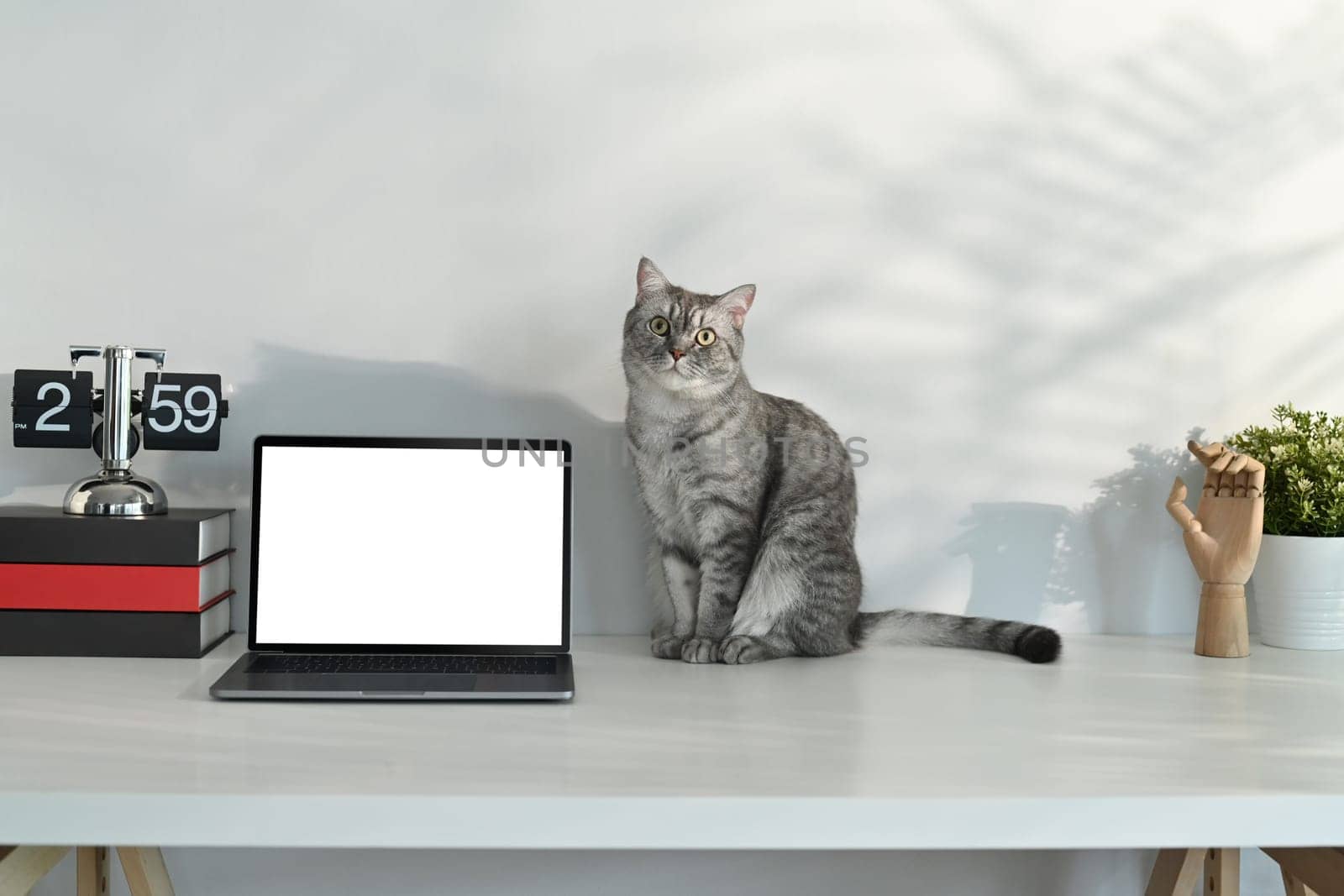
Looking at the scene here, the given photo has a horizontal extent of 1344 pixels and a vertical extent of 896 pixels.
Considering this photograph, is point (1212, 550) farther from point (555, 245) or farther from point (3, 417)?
point (3, 417)

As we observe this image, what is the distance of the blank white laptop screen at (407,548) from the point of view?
1.38 meters

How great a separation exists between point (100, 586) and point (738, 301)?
1.01 m

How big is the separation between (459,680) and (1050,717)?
0.72 metres

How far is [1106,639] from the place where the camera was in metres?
1.68

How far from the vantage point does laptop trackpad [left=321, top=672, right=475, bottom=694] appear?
1.21 meters

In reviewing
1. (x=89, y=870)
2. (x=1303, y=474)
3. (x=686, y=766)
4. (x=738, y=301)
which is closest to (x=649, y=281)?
(x=738, y=301)

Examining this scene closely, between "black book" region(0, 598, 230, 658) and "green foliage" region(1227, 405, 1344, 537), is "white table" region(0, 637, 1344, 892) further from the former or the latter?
"green foliage" region(1227, 405, 1344, 537)

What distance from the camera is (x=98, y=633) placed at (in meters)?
1.41

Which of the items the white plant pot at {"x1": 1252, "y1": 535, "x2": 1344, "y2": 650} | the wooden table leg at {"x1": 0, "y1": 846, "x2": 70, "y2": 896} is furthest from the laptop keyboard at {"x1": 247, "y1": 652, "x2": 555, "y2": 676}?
the white plant pot at {"x1": 1252, "y1": 535, "x2": 1344, "y2": 650}

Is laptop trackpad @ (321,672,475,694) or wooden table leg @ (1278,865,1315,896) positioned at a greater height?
laptop trackpad @ (321,672,475,694)

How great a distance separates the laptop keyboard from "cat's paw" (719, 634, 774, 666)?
25 cm

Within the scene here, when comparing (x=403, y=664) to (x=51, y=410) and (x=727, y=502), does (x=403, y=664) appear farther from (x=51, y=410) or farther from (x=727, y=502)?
(x=51, y=410)

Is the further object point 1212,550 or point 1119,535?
point 1119,535

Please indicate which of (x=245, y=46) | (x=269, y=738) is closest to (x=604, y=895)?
(x=269, y=738)
